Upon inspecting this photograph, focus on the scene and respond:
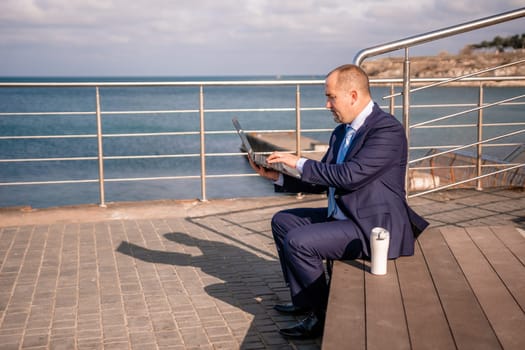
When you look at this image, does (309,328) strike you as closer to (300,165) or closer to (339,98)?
(300,165)

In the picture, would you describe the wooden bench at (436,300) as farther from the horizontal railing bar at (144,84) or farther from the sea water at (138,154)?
the sea water at (138,154)

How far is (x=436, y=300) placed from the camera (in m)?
2.60

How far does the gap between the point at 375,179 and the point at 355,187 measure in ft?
0.38

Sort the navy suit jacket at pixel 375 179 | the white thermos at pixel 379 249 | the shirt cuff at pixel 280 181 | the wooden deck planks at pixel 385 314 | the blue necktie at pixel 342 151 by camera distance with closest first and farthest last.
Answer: the wooden deck planks at pixel 385 314 → the white thermos at pixel 379 249 → the navy suit jacket at pixel 375 179 → the blue necktie at pixel 342 151 → the shirt cuff at pixel 280 181

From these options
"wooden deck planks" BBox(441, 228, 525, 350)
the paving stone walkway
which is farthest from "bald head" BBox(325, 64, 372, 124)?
the paving stone walkway

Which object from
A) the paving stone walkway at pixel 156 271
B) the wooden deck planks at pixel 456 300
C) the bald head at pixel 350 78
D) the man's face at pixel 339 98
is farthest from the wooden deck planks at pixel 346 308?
the bald head at pixel 350 78

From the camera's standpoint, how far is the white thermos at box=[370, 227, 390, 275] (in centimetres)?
288

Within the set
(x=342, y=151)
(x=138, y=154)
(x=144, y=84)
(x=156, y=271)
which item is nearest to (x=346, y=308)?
(x=342, y=151)

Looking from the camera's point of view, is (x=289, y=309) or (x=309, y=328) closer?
(x=309, y=328)

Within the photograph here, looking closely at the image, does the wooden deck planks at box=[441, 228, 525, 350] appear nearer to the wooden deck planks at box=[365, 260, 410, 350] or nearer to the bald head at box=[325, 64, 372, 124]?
Answer: the wooden deck planks at box=[365, 260, 410, 350]

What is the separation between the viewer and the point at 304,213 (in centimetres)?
373

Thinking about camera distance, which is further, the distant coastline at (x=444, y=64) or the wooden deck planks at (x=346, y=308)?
the distant coastline at (x=444, y=64)

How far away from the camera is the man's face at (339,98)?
3.20 metres

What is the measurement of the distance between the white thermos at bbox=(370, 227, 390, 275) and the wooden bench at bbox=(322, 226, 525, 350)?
5 cm
